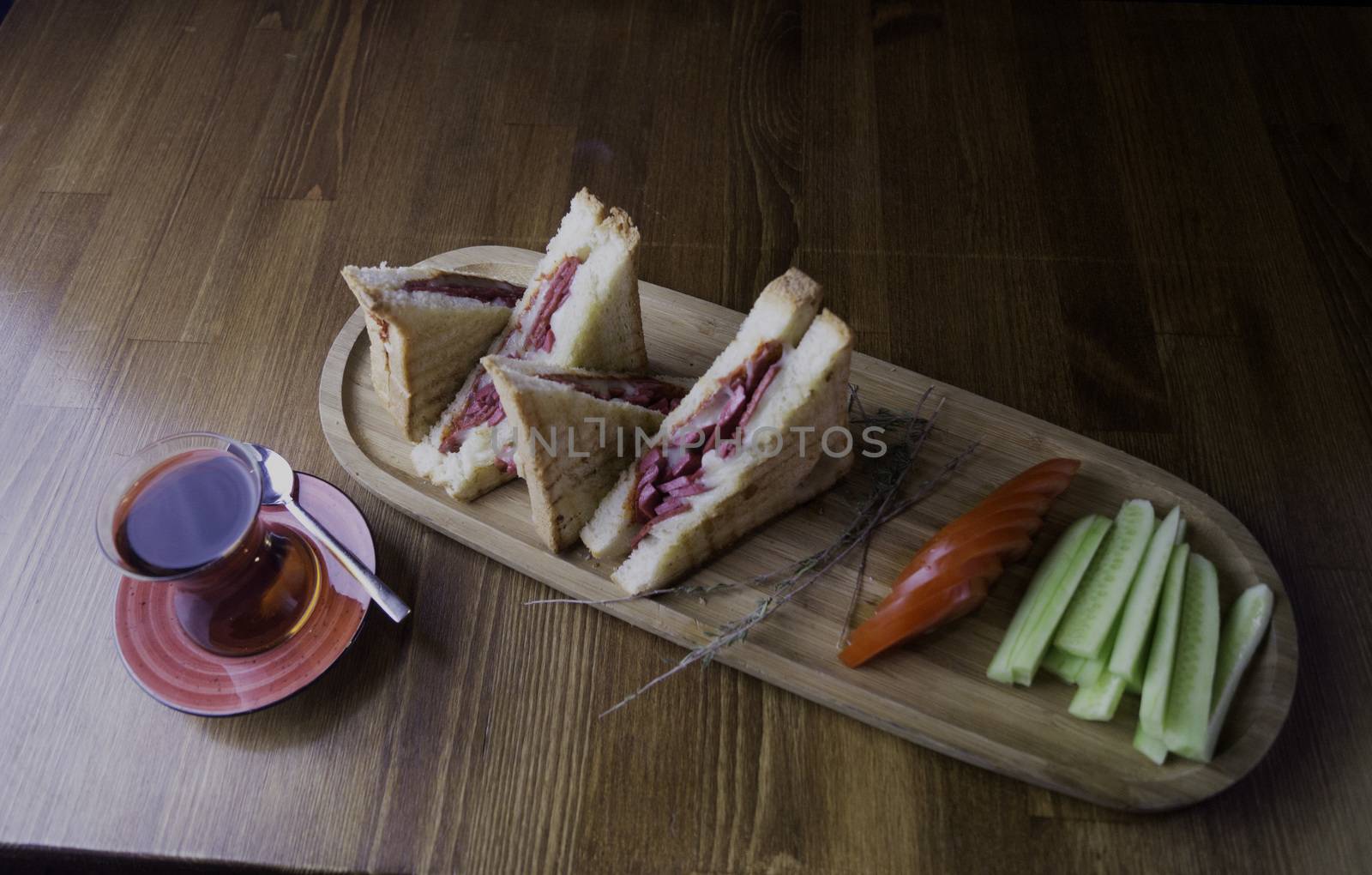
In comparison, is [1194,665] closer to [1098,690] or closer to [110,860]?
[1098,690]

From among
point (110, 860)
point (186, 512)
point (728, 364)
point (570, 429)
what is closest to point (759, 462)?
point (728, 364)

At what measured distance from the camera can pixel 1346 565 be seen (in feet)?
8.73

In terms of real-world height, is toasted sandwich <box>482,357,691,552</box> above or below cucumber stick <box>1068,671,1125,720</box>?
above

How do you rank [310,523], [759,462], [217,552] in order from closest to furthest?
[217,552] < [759,462] < [310,523]

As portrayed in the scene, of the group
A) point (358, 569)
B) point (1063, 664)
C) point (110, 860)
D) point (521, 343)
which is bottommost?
point (110, 860)

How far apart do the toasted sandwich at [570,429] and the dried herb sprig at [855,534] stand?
443mm

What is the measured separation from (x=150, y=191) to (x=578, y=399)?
6.68 feet

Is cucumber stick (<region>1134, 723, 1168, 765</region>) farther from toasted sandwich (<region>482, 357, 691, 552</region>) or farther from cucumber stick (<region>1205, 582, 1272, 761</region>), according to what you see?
toasted sandwich (<region>482, 357, 691, 552</region>)

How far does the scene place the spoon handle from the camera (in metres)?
2.37

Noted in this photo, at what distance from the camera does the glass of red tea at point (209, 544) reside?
220cm

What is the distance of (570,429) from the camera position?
8.00 feet

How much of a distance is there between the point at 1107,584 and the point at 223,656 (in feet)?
6.74

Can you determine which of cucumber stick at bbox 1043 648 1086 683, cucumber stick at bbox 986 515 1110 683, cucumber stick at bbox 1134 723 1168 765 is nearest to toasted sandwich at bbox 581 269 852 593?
cucumber stick at bbox 986 515 1110 683

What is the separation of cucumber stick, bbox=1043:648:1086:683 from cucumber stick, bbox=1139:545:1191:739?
0.47 ft
